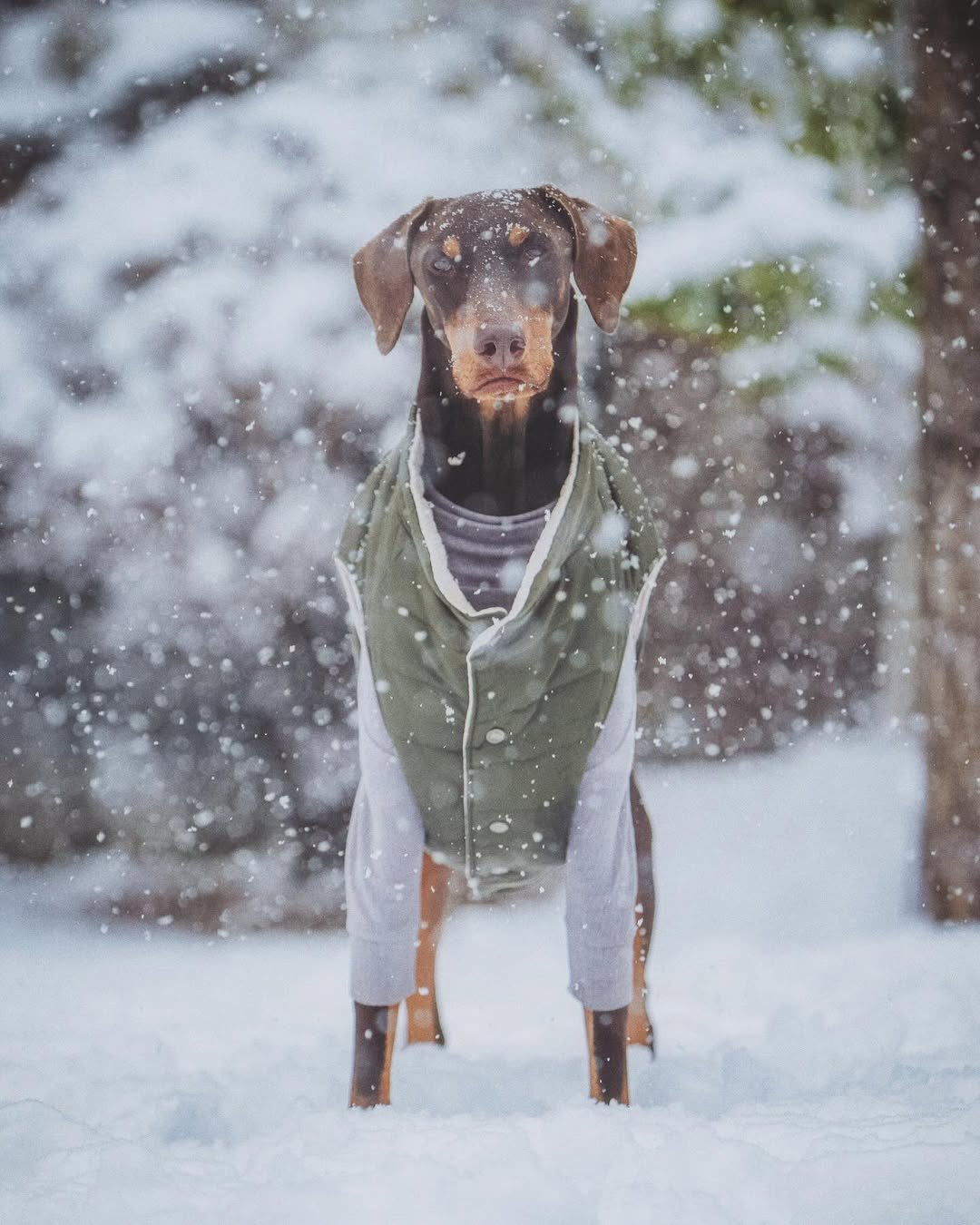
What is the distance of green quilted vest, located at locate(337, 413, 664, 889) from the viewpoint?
1425 millimetres

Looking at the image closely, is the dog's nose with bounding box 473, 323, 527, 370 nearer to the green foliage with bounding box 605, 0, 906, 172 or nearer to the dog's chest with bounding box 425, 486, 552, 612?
the dog's chest with bounding box 425, 486, 552, 612

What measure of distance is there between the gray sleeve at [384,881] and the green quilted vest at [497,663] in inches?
1.0

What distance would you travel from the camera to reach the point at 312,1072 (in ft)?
5.76

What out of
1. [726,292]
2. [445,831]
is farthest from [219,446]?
[445,831]

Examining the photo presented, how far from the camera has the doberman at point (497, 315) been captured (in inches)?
58.0

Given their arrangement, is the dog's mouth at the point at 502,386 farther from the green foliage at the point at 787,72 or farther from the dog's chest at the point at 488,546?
the green foliage at the point at 787,72

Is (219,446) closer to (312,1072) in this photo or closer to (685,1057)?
(312,1072)

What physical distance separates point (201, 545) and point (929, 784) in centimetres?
191

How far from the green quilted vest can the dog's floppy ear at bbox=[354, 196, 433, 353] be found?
0.59 feet

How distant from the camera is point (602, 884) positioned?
1.49 meters

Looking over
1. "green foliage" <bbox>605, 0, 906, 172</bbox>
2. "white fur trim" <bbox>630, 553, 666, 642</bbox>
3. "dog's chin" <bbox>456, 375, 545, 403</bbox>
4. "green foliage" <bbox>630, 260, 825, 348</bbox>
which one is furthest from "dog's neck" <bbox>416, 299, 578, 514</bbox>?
"green foliage" <bbox>605, 0, 906, 172</bbox>

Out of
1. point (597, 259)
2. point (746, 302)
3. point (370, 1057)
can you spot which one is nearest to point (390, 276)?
point (597, 259)

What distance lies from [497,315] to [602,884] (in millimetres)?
814

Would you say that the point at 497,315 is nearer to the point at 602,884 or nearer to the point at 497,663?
the point at 497,663
